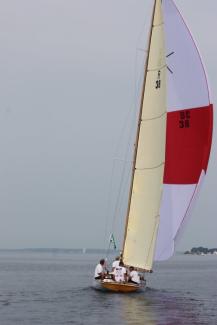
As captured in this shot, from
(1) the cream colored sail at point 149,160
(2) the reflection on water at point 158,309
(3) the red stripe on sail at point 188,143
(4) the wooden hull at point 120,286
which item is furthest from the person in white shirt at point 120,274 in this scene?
(3) the red stripe on sail at point 188,143

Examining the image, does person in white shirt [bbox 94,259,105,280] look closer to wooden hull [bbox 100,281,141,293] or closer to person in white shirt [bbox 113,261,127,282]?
wooden hull [bbox 100,281,141,293]

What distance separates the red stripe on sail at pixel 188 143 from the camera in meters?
32.0

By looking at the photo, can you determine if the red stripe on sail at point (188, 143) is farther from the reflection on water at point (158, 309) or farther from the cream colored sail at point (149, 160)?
the reflection on water at point (158, 309)

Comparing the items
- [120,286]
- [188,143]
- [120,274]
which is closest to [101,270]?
[120,274]

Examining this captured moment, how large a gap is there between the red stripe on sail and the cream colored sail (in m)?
0.39

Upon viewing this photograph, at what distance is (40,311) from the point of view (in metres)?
28.9

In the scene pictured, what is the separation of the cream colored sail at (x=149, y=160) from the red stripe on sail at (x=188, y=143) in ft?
1.27

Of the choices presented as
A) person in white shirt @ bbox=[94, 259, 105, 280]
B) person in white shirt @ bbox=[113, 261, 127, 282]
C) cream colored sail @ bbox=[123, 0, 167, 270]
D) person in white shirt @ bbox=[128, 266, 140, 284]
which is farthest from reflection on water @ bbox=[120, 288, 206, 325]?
cream colored sail @ bbox=[123, 0, 167, 270]

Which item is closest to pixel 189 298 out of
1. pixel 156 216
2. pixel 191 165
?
pixel 156 216

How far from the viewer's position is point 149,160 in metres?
33.6

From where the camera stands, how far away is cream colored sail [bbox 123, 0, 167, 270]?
3316 centimetres

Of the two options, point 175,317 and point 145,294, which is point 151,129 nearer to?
point 145,294

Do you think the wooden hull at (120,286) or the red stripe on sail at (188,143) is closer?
the red stripe on sail at (188,143)

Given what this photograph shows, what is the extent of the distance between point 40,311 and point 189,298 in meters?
9.08
